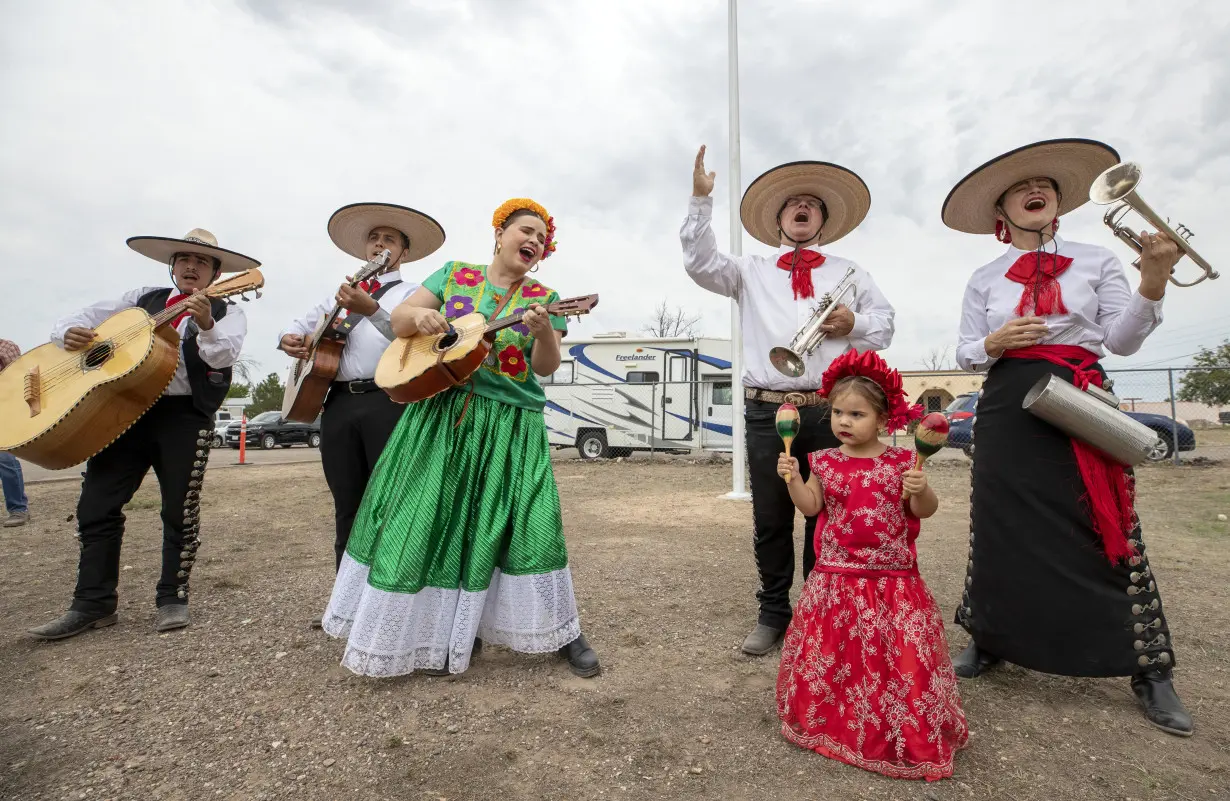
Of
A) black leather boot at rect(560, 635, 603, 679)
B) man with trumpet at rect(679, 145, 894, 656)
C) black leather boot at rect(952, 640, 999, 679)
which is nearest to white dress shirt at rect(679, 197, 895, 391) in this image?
man with trumpet at rect(679, 145, 894, 656)

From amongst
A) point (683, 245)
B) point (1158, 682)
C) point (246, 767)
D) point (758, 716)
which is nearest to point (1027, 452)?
point (1158, 682)

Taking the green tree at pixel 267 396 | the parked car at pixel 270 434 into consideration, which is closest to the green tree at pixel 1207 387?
the parked car at pixel 270 434

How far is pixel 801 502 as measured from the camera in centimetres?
245

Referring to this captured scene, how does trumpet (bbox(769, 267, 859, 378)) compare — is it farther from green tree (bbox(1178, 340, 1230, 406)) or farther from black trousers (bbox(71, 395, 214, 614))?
green tree (bbox(1178, 340, 1230, 406))

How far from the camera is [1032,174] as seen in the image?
2.90m

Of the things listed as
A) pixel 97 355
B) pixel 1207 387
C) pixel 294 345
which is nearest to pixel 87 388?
pixel 97 355

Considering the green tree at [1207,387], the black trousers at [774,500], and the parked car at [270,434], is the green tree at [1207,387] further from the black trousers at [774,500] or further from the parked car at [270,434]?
the parked car at [270,434]

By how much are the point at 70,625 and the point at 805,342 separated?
3886 millimetres

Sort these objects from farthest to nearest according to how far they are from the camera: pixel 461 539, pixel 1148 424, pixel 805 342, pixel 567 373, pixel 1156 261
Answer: pixel 567 373 → pixel 1148 424 → pixel 805 342 → pixel 461 539 → pixel 1156 261

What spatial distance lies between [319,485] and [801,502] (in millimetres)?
10025

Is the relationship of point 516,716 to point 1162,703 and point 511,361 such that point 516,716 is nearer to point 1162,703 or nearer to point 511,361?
point 511,361

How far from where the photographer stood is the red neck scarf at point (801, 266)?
329 centimetres

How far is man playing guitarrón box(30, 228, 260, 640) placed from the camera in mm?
3479

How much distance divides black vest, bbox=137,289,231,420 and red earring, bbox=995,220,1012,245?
3.97 m
